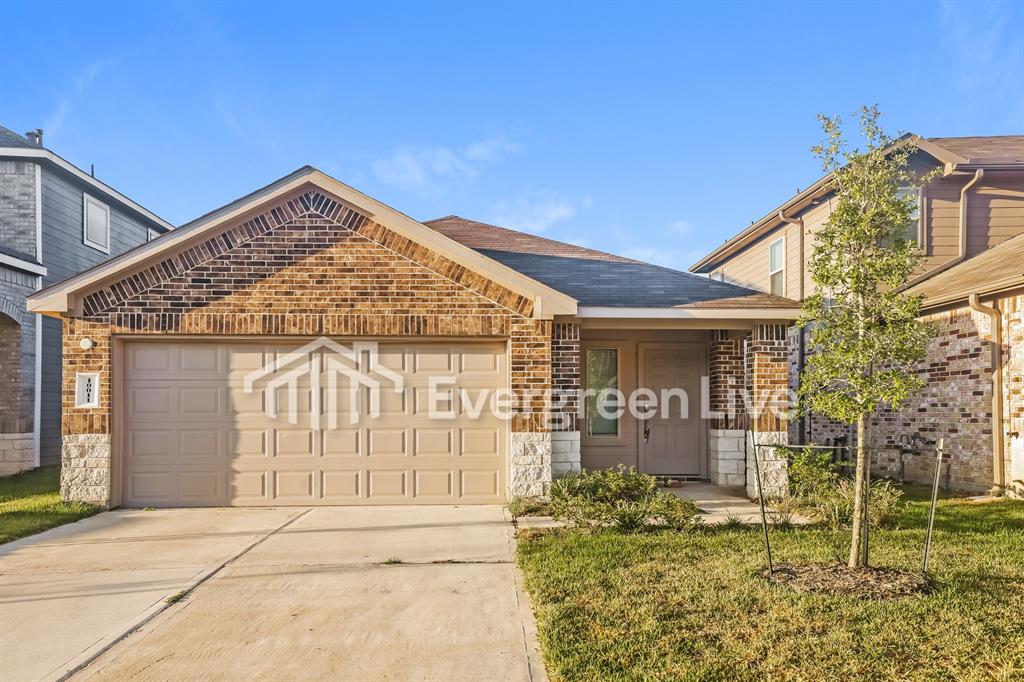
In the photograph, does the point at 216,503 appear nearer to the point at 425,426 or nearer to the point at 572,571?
the point at 425,426

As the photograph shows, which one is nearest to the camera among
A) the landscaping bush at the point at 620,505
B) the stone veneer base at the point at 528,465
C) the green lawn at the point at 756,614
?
the green lawn at the point at 756,614

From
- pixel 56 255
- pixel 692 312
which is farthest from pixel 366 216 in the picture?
pixel 56 255

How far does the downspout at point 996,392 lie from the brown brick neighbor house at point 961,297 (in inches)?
0.6

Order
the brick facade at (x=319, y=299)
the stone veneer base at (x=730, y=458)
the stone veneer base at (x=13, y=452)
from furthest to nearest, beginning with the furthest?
the stone veneer base at (x=13, y=452), the stone veneer base at (x=730, y=458), the brick facade at (x=319, y=299)

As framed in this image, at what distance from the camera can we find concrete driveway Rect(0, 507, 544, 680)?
4207mm

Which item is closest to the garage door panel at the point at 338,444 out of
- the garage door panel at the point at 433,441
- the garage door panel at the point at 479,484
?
the garage door panel at the point at 433,441

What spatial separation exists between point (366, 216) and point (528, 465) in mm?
4203

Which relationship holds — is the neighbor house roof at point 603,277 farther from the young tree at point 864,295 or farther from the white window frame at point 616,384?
the young tree at point 864,295

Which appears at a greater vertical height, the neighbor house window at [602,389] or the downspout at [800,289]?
the downspout at [800,289]

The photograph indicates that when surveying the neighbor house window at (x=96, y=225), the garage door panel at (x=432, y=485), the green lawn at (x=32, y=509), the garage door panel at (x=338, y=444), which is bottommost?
the green lawn at (x=32, y=509)

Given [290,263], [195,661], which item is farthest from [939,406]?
[195,661]

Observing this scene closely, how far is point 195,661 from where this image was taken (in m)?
4.23

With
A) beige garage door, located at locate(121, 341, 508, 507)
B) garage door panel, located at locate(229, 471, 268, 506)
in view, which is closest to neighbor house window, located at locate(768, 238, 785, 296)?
beige garage door, located at locate(121, 341, 508, 507)

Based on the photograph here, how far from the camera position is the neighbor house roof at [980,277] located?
9.76 meters
